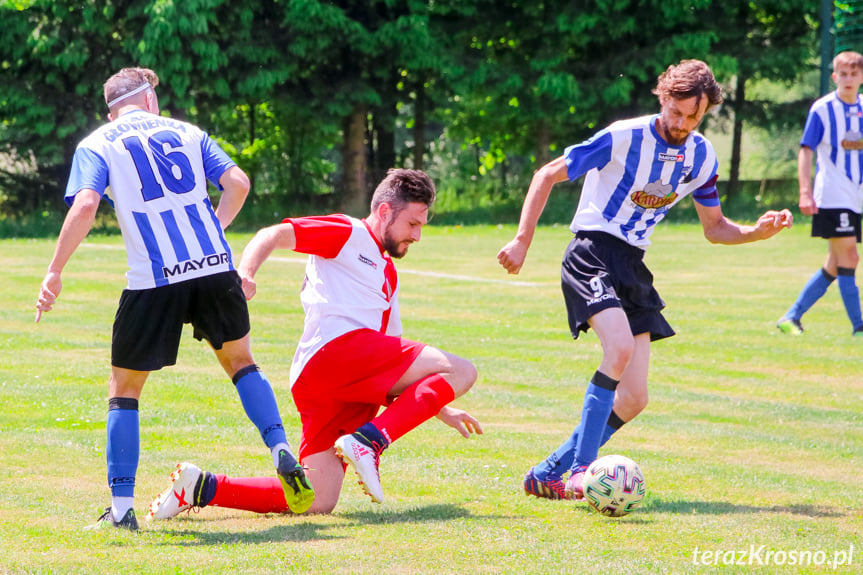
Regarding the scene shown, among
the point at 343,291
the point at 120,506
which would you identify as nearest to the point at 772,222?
the point at 343,291

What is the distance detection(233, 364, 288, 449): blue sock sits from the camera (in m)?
5.17

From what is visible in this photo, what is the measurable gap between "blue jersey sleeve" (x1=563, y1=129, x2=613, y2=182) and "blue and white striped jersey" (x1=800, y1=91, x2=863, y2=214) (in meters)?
6.35

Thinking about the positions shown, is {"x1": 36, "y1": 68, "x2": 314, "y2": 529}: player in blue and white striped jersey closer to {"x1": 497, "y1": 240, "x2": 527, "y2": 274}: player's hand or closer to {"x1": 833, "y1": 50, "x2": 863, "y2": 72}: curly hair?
{"x1": 497, "y1": 240, "x2": 527, "y2": 274}: player's hand

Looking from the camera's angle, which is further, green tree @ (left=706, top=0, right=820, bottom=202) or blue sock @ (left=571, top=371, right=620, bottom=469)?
green tree @ (left=706, top=0, right=820, bottom=202)

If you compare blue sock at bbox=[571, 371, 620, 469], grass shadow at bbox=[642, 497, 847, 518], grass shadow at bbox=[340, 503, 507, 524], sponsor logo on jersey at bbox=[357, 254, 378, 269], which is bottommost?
grass shadow at bbox=[642, 497, 847, 518]

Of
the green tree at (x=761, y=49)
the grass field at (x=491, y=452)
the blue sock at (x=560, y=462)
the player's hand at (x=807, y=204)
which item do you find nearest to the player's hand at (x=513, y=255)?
the blue sock at (x=560, y=462)

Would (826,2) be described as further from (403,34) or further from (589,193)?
(589,193)

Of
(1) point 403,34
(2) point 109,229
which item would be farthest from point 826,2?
(2) point 109,229

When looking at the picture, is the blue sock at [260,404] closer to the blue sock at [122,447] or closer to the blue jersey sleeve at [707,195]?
the blue sock at [122,447]

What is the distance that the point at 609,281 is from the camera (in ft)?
19.3

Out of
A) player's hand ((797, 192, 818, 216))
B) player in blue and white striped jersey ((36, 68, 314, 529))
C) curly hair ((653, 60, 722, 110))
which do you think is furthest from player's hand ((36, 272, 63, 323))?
player's hand ((797, 192, 818, 216))

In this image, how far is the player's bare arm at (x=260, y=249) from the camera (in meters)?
4.94

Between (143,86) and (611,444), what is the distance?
366cm

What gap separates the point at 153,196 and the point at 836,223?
8380 millimetres
